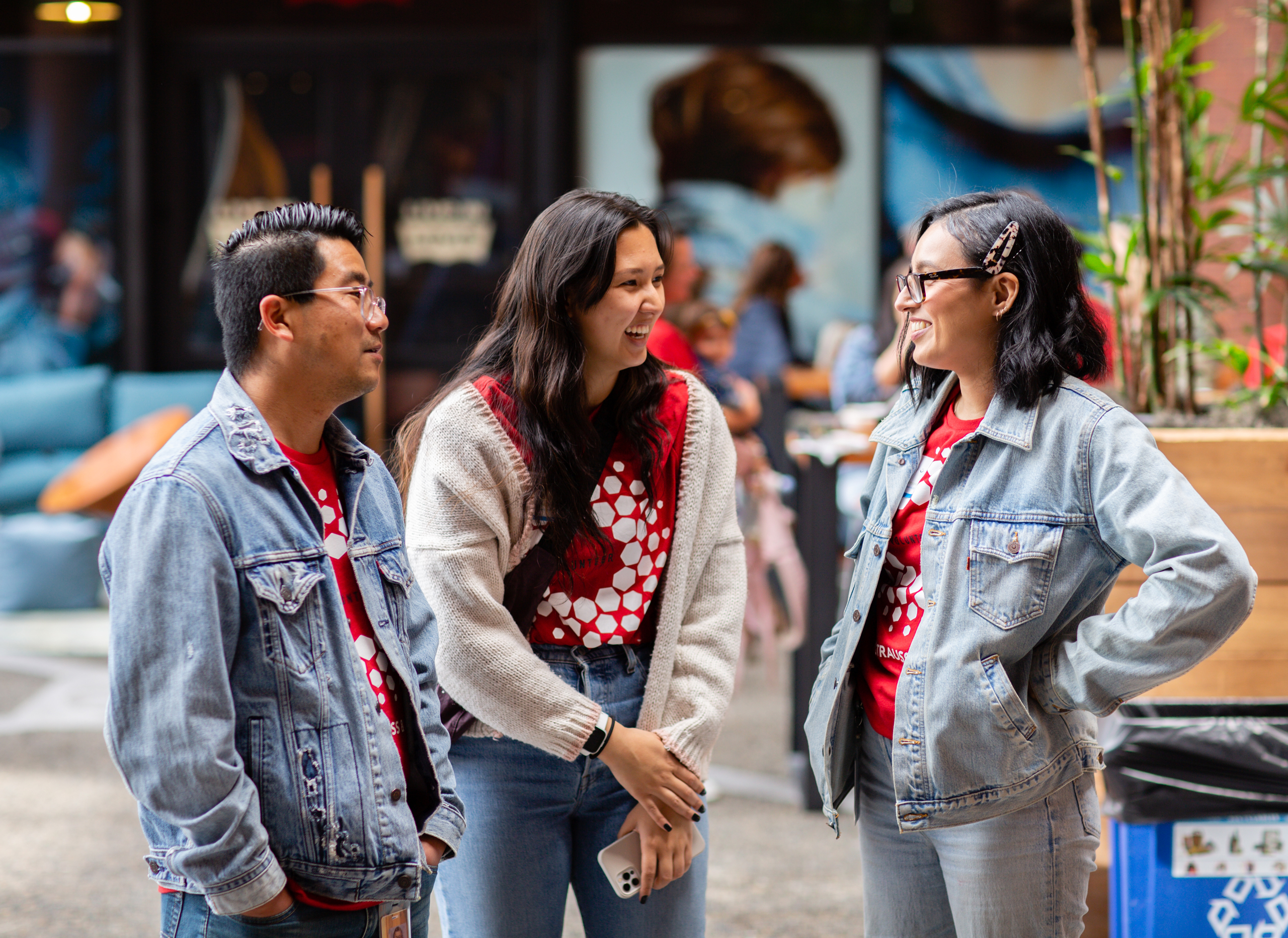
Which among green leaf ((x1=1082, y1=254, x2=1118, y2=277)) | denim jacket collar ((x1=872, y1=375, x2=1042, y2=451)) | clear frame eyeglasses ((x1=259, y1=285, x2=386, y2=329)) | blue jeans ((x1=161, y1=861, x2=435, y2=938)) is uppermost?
green leaf ((x1=1082, y1=254, x2=1118, y2=277))

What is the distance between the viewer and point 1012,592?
1.78 meters

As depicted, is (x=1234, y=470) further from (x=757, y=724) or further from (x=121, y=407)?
(x=121, y=407)

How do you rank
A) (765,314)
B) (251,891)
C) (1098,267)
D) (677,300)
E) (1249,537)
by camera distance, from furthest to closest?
(765,314) < (677,300) < (1098,267) < (1249,537) < (251,891)

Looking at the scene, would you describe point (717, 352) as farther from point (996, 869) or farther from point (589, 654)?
point (996, 869)

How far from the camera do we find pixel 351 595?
1691 millimetres

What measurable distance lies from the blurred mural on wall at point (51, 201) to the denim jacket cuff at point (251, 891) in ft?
23.5

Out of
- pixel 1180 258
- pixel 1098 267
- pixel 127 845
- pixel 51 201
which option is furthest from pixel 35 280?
pixel 1180 258

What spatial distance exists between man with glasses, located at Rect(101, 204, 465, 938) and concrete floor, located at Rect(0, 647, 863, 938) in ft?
6.37

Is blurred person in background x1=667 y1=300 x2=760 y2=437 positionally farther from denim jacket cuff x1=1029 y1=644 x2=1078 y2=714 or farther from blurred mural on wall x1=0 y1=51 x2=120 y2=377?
blurred mural on wall x1=0 y1=51 x2=120 y2=377

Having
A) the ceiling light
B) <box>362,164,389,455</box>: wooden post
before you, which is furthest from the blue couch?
the ceiling light

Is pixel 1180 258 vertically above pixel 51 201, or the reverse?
pixel 51 201

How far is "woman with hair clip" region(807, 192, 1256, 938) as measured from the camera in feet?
5.62

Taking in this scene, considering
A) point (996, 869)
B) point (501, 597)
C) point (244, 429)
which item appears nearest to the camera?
point (244, 429)

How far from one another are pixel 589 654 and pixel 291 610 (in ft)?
1.81
